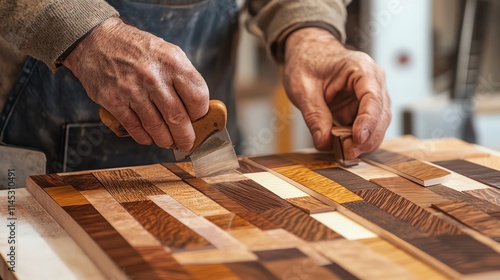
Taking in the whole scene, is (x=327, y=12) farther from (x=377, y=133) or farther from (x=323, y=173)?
(x=323, y=173)

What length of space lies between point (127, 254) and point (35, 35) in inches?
19.0

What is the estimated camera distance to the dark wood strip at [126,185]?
1.20 m

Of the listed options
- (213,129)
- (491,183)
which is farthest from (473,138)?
(213,129)

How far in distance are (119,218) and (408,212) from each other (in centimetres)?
42

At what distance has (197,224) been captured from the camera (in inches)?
41.7

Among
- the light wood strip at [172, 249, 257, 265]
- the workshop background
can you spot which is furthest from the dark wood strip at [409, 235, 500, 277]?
the workshop background

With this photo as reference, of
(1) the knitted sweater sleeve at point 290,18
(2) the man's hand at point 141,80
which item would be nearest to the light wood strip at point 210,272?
(2) the man's hand at point 141,80

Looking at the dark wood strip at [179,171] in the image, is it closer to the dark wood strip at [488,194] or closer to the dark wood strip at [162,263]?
the dark wood strip at [162,263]

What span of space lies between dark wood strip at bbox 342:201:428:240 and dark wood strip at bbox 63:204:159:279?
0.34 metres

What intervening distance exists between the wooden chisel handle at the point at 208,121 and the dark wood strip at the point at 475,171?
439 millimetres

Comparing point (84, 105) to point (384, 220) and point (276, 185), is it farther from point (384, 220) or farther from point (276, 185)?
point (384, 220)

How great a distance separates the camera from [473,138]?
291 cm

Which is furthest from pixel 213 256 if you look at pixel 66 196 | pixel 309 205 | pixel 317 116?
pixel 317 116

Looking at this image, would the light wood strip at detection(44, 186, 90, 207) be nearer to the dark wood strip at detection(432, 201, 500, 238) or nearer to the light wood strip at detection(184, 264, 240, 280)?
the light wood strip at detection(184, 264, 240, 280)
